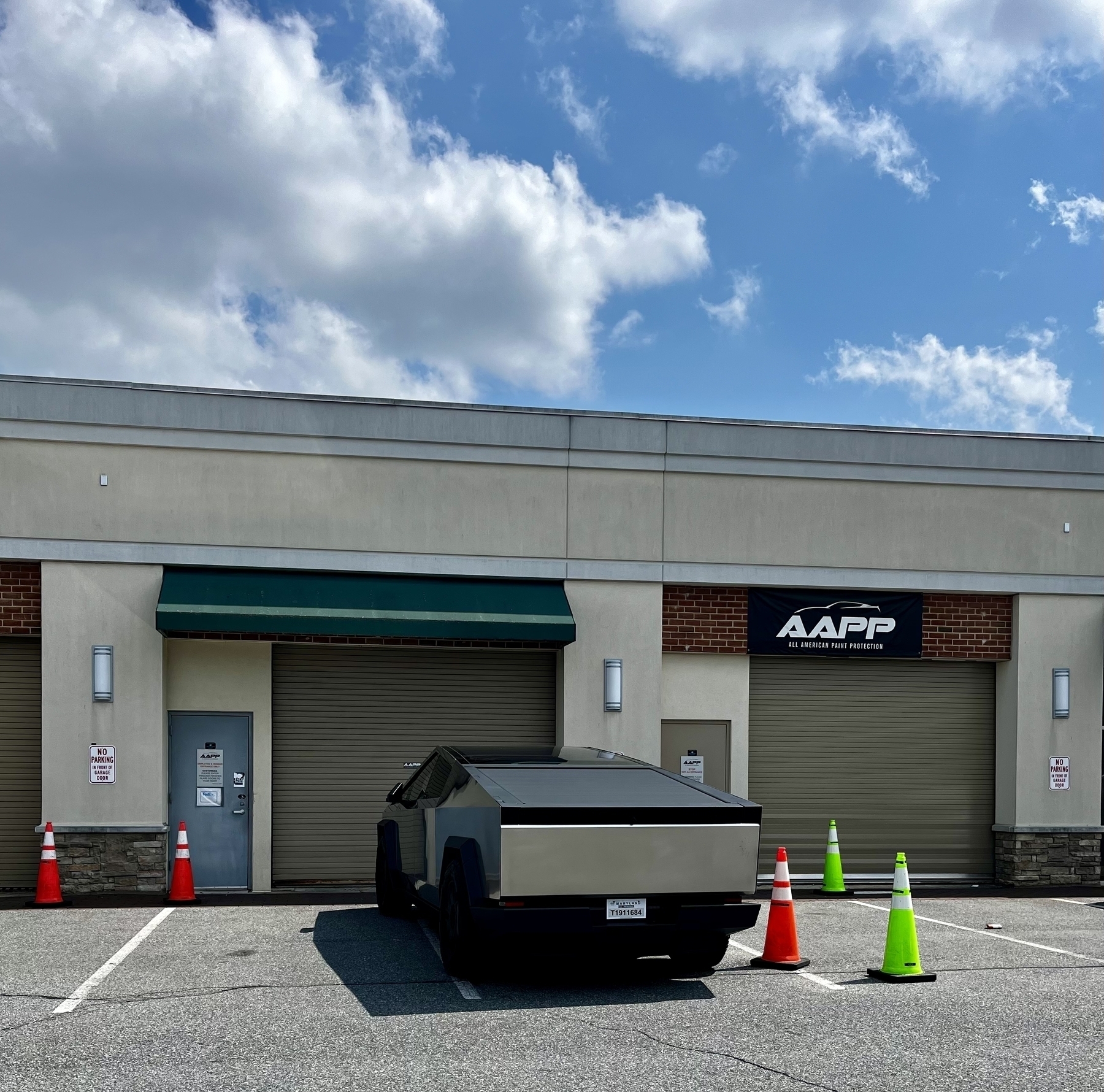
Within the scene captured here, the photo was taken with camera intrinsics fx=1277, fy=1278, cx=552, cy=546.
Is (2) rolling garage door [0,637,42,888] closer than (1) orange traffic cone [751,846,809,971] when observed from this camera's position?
No

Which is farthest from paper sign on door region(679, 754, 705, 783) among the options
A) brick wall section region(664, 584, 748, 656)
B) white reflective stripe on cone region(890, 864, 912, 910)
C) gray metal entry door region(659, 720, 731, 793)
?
white reflective stripe on cone region(890, 864, 912, 910)

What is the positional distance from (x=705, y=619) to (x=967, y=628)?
11.8 ft

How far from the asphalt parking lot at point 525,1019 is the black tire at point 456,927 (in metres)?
0.13

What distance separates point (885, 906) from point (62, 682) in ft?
31.2

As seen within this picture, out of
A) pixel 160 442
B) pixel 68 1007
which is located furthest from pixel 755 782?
pixel 68 1007

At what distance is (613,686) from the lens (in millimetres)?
15711

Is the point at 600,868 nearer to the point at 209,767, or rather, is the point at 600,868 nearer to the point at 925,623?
the point at 209,767

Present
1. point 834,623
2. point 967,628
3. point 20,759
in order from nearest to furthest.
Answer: point 20,759, point 834,623, point 967,628

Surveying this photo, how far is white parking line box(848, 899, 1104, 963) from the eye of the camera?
33.8 feet

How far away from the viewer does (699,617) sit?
16.2m

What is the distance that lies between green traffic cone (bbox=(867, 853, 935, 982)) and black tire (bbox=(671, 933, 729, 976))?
110 cm

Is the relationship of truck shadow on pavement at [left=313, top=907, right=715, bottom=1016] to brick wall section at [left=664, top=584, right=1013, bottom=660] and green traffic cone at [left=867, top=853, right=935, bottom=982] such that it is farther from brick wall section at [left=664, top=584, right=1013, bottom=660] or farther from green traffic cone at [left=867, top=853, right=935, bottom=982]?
brick wall section at [left=664, top=584, right=1013, bottom=660]

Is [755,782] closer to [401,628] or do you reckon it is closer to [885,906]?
[885,906]

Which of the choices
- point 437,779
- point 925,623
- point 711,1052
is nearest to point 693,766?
point 925,623
